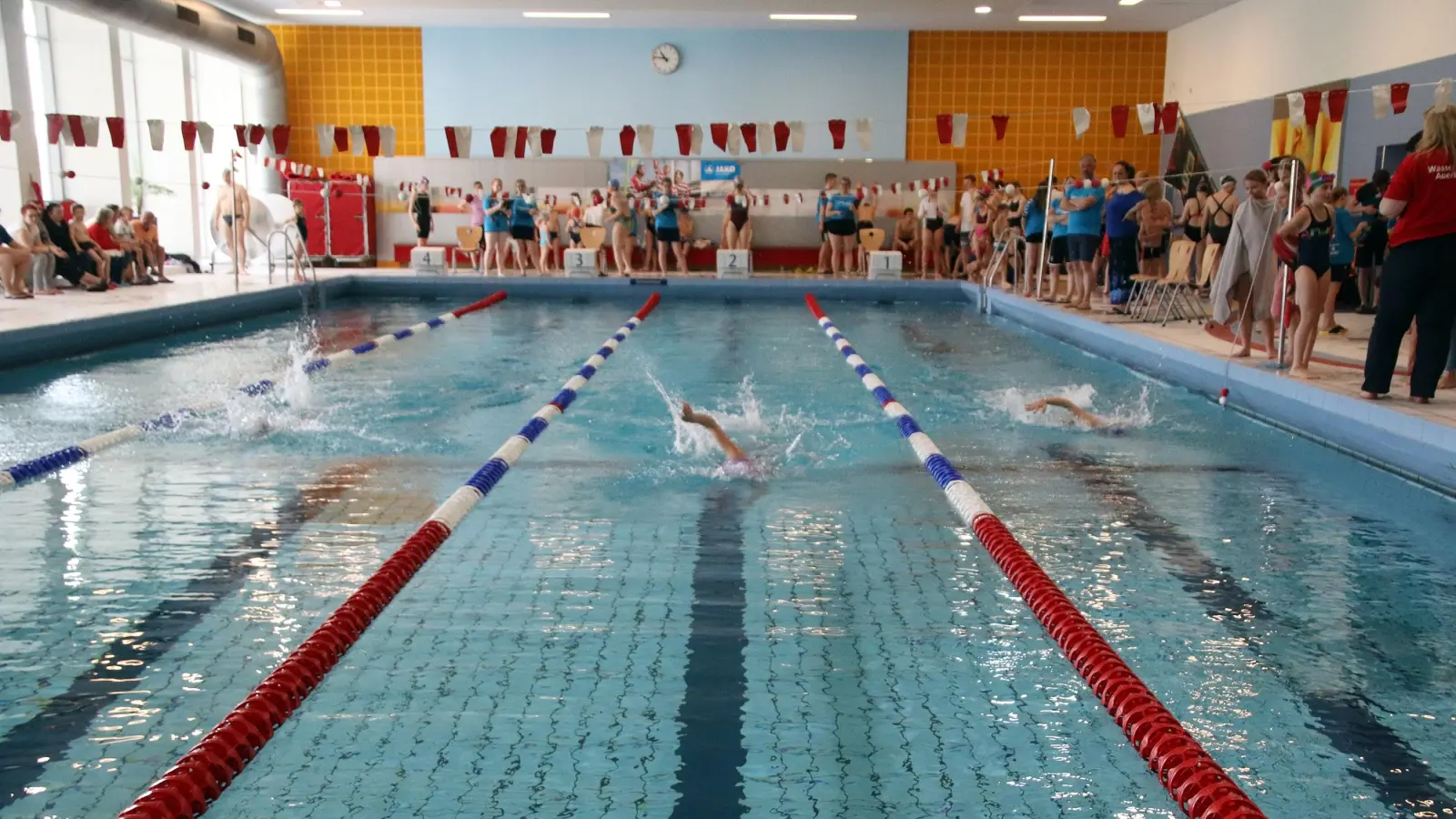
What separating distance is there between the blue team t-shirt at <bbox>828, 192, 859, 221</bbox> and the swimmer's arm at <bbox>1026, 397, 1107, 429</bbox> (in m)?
9.44

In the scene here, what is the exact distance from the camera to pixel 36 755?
2299mm

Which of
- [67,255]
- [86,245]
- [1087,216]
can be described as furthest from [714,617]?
[86,245]

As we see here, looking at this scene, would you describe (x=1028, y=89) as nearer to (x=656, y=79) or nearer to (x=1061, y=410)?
(x=656, y=79)

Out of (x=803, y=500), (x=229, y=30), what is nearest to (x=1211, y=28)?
(x=229, y=30)

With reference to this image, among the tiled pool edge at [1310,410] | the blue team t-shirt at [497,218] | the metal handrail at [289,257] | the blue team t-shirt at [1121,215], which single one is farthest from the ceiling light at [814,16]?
the tiled pool edge at [1310,410]

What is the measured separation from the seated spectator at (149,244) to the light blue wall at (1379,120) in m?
12.9

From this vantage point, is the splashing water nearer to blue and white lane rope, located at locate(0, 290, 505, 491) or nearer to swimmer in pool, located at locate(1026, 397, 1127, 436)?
swimmer in pool, located at locate(1026, 397, 1127, 436)

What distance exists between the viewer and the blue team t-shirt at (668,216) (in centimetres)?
1510

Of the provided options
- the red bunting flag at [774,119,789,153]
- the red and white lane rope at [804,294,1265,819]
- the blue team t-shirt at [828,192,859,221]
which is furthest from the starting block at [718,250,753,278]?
the red and white lane rope at [804,294,1265,819]

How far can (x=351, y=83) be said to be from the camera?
18.1 metres

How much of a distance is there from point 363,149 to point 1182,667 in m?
15.9

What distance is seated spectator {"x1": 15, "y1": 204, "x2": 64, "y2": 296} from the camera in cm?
1094

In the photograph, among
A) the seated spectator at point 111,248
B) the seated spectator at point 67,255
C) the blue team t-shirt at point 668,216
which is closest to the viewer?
the seated spectator at point 67,255

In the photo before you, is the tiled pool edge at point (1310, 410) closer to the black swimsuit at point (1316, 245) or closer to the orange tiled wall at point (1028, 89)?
the black swimsuit at point (1316, 245)
